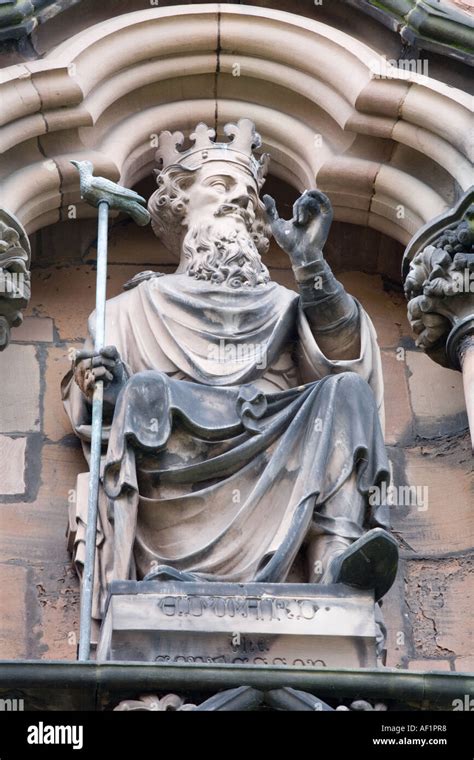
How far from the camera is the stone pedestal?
6824 millimetres

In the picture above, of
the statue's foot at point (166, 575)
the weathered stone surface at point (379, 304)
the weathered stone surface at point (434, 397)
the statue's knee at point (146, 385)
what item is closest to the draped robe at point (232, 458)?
the statue's knee at point (146, 385)

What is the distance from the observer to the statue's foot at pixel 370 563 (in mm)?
6840

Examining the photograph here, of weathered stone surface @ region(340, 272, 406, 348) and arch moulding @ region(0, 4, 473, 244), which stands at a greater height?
arch moulding @ region(0, 4, 473, 244)

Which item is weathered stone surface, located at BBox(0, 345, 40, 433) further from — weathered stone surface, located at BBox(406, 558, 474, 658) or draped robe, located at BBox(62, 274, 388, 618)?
weathered stone surface, located at BBox(406, 558, 474, 658)

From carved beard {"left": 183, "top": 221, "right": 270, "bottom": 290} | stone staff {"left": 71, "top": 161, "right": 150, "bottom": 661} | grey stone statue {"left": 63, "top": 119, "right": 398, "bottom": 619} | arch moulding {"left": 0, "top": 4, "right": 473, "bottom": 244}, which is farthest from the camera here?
arch moulding {"left": 0, "top": 4, "right": 473, "bottom": 244}

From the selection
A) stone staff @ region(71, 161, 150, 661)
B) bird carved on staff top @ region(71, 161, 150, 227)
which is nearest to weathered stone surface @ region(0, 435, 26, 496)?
stone staff @ region(71, 161, 150, 661)

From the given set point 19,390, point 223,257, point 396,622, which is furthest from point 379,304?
point 396,622

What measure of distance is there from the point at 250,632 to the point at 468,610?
126cm

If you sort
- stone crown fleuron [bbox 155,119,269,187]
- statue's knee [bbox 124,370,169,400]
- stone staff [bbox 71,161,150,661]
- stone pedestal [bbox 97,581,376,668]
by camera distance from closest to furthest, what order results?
stone pedestal [bbox 97,581,376,668] → stone staff [bbox 71,161,150,661] → statue's knee [bbox 124,370,169,400] → stone crown fleuron [bbox 155,119,269,187]

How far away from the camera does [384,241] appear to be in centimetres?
902

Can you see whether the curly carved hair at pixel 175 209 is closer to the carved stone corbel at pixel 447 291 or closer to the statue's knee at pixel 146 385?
the carved stone corbel at pixel 447 291

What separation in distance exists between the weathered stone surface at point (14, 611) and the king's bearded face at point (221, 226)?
44.0 inches

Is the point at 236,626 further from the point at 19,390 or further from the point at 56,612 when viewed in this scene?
the point at 19,390

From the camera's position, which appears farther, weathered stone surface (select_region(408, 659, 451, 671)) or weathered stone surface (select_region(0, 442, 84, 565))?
weathered stone surface (select_region(0, 442, 84, 565))
